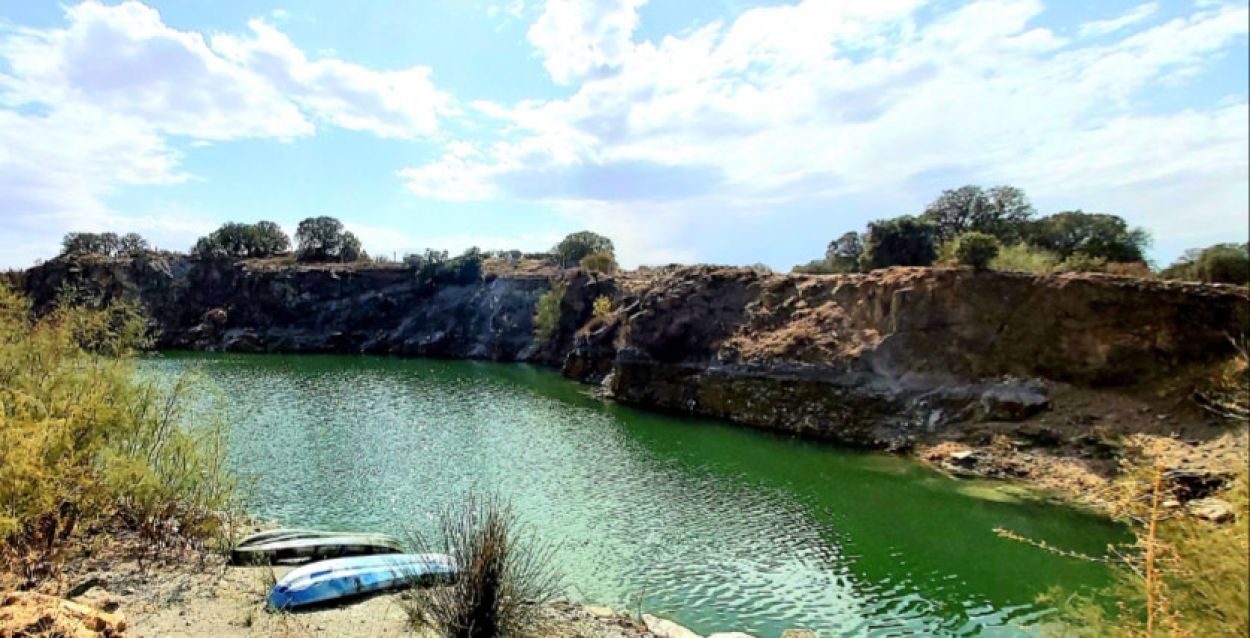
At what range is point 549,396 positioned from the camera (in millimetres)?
59062

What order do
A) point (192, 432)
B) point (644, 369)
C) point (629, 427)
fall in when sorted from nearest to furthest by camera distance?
point (192, 432)
point (629, 427)
point (644, 369)

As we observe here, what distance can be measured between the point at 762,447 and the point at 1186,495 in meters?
19.8

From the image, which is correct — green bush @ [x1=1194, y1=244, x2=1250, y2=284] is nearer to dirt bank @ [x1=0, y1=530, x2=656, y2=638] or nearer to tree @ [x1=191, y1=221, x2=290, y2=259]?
dirt bank @ [x1=0, y1=530, x2=656, y2=638]

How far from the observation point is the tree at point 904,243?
62875 mm

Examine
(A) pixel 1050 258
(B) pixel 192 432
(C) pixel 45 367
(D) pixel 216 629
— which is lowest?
(D) pixel 216 629

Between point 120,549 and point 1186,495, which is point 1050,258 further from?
point 120,549

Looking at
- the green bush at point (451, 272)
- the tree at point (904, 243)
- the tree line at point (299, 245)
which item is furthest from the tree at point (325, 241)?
the tree at point (904, 243)

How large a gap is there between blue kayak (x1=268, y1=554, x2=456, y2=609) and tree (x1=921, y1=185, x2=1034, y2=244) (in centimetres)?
6351

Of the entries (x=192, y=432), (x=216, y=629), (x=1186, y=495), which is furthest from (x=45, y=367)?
(x=1186, y=495)

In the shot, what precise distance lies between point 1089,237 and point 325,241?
4885 inches

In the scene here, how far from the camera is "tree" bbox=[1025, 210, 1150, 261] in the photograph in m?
55.1

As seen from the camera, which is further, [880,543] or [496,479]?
[496,479]

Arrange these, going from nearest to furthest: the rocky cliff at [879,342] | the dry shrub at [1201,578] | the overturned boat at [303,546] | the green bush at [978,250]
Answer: the dry shrub at [1201,578], the overturned boat at [303,546], the rocky cliff at [879,342], the green bush at [978,250]

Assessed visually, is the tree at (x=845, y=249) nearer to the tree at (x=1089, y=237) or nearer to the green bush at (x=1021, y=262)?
the tree at (x=1089, y=237)
